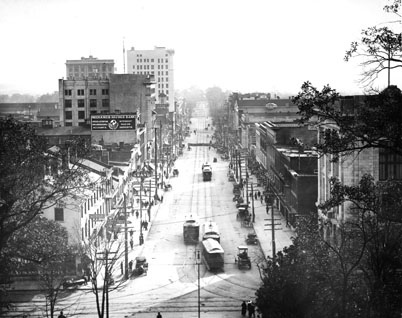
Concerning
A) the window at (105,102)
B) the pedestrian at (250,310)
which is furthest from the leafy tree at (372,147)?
the window at (105,102)

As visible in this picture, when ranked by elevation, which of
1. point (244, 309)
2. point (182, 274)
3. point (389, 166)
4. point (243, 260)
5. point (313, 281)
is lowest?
point (182, 274)

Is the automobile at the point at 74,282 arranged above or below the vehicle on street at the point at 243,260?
below

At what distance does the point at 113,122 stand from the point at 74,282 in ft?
177

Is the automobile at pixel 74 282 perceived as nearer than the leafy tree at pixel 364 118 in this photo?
No

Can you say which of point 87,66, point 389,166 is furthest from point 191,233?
point 87,66

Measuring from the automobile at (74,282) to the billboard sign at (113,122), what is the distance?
172ft

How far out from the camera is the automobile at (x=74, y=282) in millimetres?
45469

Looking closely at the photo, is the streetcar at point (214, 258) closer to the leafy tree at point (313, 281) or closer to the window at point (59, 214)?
the window at point (59, 214)

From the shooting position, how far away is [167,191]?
9219 cm

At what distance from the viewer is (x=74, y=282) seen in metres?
46.3

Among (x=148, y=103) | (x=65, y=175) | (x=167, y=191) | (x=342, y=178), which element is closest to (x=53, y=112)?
(x=148, y=103)

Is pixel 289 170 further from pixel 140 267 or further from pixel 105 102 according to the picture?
pixel 105 102

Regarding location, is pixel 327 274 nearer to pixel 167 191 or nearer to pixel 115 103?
pixel 167 191

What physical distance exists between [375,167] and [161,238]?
21255 mm
